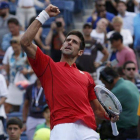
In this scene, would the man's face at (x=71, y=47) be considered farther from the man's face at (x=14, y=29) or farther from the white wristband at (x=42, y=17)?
the man's face at (x=14, y=29)

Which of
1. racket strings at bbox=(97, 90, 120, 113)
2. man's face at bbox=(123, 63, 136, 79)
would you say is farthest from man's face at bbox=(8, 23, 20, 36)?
racket strings at bbox=(97, 90, 120, 113)

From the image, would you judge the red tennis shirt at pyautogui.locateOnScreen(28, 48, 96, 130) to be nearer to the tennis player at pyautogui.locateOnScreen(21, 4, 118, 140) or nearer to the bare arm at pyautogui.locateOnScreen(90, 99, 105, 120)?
the tennis player at pyautogui.locateOnScreen(21, 4, 118, 140)

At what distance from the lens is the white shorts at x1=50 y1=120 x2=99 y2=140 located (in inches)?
215

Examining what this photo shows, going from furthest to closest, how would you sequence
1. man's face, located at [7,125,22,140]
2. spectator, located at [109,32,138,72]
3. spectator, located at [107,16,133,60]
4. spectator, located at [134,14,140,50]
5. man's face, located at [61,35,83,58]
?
spectator, located at [134,14,140,50] → spectator, located at [107,16,133,60] → spectator, located at [109,32,138,72] → man's face, located at [7,125,22,140] → man's face, located at [61,35,83,58]

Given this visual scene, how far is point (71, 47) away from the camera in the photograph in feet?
19.3

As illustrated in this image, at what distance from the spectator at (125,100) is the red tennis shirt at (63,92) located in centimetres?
258

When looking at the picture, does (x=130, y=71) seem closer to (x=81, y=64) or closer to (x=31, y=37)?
(x=81, y=64)

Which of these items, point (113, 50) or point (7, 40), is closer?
point (113, 50)

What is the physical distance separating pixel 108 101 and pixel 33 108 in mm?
4147

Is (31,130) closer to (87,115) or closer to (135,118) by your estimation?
(135,118)

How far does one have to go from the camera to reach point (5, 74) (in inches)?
461

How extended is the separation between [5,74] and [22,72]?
87 cm

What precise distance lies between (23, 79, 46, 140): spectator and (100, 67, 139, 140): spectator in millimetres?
1839

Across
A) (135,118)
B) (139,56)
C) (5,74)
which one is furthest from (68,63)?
(139,56)
